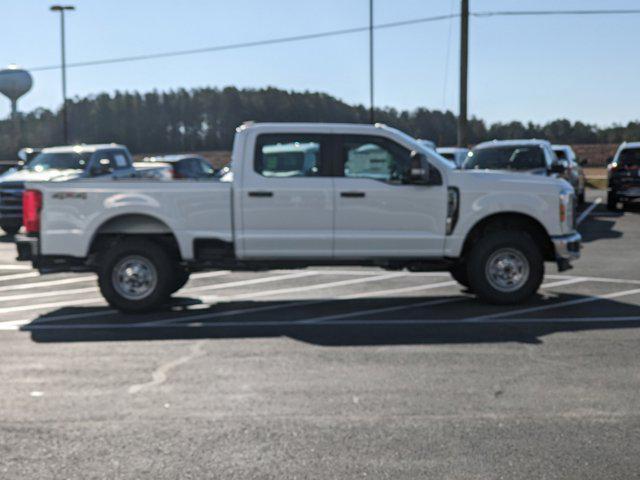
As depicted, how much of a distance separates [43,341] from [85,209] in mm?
2079

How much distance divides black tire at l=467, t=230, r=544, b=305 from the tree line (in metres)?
54.0

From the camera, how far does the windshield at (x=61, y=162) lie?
2156cm

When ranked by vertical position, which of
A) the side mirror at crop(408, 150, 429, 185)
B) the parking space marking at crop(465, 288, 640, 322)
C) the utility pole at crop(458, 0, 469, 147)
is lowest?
the parking space marking at crop(465, 288, 640, 322)

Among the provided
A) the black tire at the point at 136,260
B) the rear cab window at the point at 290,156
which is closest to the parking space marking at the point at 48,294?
the black tire at the point at 136,260

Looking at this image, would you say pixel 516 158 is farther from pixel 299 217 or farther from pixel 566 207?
pixel 299 217

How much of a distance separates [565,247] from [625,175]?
16327 mm

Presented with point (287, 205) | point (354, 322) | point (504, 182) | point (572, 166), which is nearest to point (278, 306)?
point (287, 205)

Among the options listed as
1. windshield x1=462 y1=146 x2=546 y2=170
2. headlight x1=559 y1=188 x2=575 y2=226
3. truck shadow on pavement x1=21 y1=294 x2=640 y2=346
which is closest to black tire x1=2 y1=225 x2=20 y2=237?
windshield x1=462 y1=146 x2=546 y2=170

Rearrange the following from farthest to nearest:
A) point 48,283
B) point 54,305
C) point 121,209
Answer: point 48,283
point 54,305
point 121,209

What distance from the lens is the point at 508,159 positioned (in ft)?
66.3

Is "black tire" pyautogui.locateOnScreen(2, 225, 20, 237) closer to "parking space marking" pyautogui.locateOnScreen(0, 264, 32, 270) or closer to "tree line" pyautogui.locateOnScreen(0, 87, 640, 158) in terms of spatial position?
"parking space marking" pyautogui.locateOnScreen(0, 264, 32, 270)

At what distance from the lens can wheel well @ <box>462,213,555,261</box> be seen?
36.7ft

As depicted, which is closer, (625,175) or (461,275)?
(461,275)

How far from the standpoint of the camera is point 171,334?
950 cm
